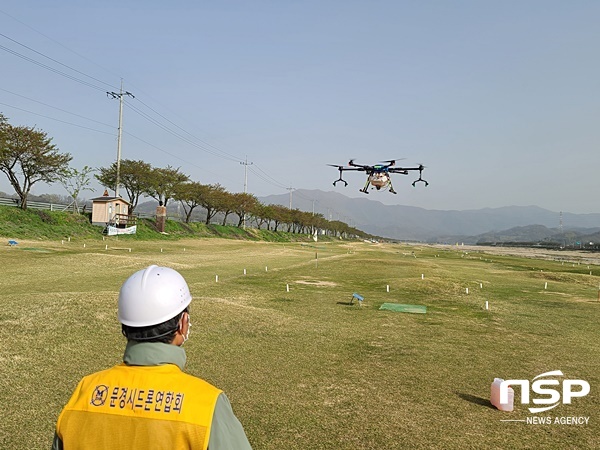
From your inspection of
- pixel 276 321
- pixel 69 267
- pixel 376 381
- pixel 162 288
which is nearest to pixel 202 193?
pixel 69 267

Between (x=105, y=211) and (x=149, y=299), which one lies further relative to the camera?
(x=105, y=211)

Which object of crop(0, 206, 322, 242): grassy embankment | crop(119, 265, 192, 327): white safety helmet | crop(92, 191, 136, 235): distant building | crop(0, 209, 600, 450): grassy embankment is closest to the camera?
crop(119, 265, 192, 327): white safety helmet

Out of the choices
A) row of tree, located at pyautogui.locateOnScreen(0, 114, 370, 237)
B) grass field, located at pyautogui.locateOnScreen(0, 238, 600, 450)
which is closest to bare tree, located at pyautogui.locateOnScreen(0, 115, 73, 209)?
row of tree, located at pyautogui.locateOnScreen(0, 114, 370, 237)

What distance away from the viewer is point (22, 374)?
32.7ft

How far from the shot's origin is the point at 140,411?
246cm

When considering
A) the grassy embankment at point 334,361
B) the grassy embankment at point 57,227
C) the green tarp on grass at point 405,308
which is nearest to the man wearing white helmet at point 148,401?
Result: the grassy embankment at point 334,361

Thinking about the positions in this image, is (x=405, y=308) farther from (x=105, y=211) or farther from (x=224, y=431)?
(x=105, y=211)

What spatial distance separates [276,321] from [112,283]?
1285 centimetres

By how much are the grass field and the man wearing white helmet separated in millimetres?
5370

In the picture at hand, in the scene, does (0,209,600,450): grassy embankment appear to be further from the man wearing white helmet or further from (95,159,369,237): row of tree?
(95,159,369,237): row of tree

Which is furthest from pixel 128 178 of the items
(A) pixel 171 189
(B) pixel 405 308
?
(B) pixel 405 308

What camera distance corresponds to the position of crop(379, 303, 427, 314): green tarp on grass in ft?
68.4

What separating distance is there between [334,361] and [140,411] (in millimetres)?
10398

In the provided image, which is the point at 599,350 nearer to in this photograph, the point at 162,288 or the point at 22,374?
the point at 162,288
